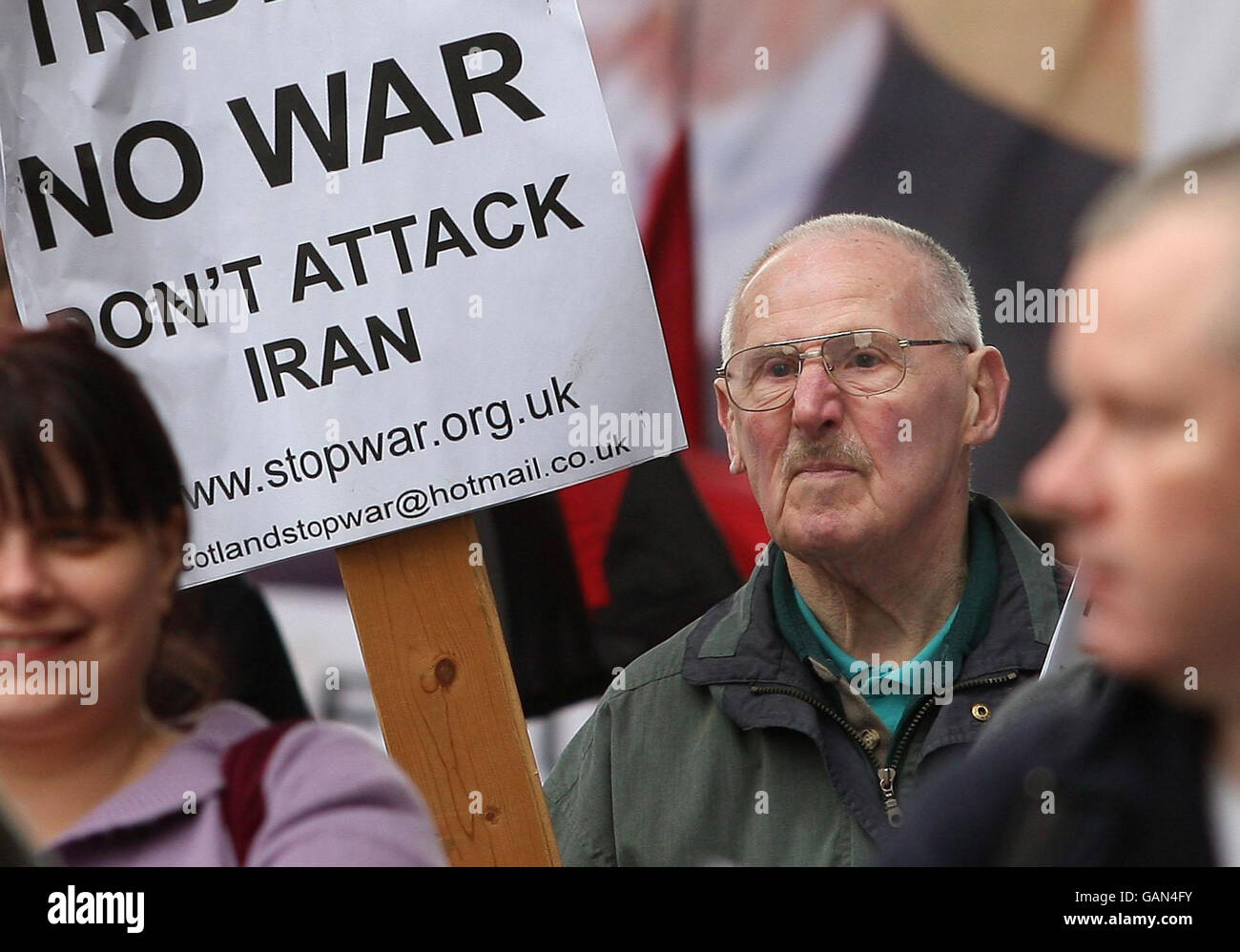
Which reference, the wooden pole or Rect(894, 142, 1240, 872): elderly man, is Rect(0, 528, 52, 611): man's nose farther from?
Rect(894, 142, 1240, 872): elderly man

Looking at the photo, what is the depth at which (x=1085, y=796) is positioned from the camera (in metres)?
1.27

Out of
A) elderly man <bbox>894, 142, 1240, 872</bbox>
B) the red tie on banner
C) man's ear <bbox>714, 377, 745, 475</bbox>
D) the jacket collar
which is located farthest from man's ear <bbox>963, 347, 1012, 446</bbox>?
elderly man <bbox>894, 142, 1240, 872</bbox>

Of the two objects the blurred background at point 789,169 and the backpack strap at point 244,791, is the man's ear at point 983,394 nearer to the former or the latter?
the blurred background at point 789,169

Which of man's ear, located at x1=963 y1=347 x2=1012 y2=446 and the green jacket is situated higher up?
man's ear, located at x1=963 y1=347 x2=1012 y2=446

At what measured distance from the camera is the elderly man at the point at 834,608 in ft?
6.86

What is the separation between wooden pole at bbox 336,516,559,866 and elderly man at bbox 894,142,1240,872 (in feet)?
2.49

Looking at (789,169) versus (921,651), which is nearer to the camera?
(921,651)

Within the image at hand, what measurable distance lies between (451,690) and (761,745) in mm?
463

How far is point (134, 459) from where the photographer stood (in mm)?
1604

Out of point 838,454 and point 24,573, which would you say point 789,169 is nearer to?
point 838,454

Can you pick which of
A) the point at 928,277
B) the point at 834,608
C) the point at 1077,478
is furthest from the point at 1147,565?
the point at 928,277

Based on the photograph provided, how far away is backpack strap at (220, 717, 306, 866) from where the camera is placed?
1532 mm

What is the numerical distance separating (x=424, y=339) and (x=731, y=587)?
49.0 inches
